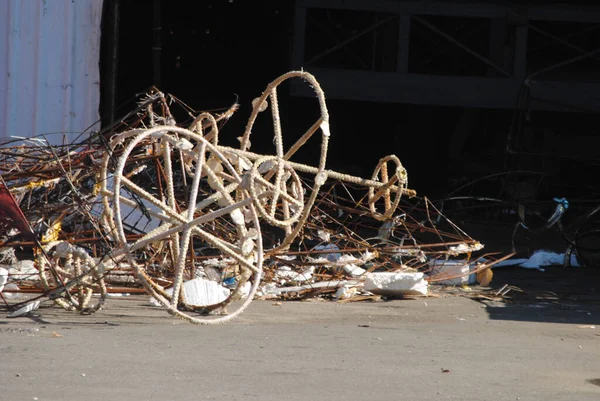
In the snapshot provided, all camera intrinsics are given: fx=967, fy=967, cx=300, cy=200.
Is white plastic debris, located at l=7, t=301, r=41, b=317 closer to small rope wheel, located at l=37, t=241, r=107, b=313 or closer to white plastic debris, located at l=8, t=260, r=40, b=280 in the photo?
small rope wheel, located at l=37, t=241, r=107, b=313

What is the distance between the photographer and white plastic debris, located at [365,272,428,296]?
7.57 metres

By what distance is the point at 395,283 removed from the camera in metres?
7.57

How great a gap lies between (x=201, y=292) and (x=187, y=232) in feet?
3.33

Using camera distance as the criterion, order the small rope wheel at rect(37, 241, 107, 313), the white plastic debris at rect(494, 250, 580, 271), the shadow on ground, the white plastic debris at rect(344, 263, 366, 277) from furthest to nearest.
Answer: the white plastic debris at rect(494, 250, 580, 271) < the white plastic debris at rect(344, 263, 366, 277) < the shadow on ground < the small rope wheel at rect(37, 241, 107, 313)

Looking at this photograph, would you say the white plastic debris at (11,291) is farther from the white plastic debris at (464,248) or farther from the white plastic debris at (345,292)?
the white plastic debris at (464,248)

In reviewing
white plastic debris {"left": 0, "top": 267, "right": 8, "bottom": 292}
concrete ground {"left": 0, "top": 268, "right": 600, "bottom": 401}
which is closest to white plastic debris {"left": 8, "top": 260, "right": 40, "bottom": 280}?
white plastic debris {"left": 0, "top": 267, "right": 8, "bottom": 292}

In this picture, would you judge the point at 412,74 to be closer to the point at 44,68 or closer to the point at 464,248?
the point at 44,68

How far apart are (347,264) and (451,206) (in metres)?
6.01

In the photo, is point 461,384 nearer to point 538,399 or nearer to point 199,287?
point 538,399

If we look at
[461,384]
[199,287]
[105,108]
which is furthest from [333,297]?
[105,108]

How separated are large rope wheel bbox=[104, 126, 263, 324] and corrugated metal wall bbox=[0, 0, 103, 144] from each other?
2947 mm

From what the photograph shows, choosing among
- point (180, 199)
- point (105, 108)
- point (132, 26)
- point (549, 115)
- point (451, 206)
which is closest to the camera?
point (180, 199)

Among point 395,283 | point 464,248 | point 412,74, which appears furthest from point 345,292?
point 412,74

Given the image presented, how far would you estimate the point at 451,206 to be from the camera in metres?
13.6
